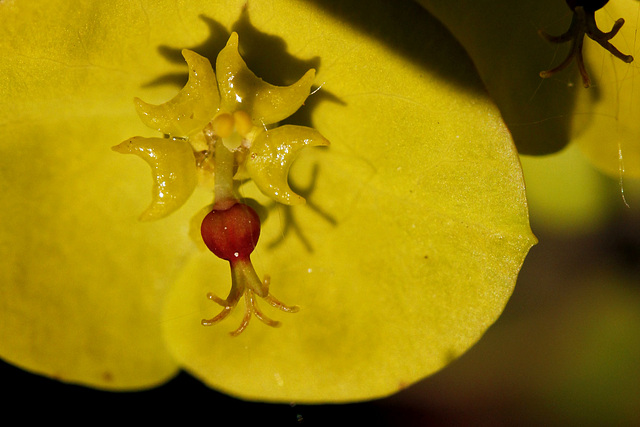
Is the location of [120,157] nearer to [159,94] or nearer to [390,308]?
[159,94]

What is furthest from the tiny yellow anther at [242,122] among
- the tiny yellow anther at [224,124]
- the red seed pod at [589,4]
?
the red seed pod at [589,4]

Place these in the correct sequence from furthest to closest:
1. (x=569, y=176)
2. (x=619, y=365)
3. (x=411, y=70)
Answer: (x=619, y=365) < (x=569, y=176) < (x=411, y=70)

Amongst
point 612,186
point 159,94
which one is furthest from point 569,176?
point 159,94

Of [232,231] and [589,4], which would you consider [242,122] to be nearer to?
[232,231]

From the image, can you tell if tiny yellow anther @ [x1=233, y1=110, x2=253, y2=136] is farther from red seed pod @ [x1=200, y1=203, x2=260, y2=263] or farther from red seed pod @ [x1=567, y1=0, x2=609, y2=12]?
red seed pod @ [x1=567, y1=0, x2=609, y2=12]

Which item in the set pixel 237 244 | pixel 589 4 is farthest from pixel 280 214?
pixel 589 4
